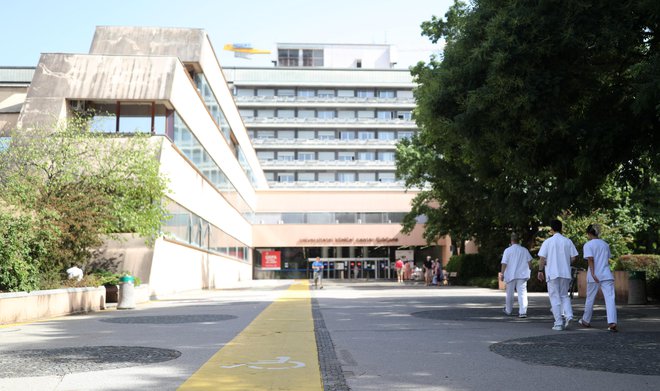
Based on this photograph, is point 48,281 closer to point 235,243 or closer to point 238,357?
point 238,357

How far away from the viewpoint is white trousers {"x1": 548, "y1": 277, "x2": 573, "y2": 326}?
11.4 m

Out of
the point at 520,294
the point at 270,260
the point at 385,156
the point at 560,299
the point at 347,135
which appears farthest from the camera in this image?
the point at 385,156

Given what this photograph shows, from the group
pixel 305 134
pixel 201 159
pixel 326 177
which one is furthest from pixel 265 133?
pixel 201 159

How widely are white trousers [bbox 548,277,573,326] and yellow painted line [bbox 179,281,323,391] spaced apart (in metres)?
3.91

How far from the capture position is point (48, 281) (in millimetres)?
16828

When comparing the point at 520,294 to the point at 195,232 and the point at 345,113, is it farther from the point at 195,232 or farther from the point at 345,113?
the point at 345,113

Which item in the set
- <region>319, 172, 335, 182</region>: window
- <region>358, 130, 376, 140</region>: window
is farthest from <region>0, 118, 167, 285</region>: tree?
<region>358, 130, 376, 140</region>: window

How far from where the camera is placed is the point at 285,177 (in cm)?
9044

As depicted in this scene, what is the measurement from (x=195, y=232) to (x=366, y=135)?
59133 mm

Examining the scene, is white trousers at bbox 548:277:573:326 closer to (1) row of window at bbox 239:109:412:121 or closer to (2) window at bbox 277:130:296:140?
(2) window at bbox 277:130:296:140

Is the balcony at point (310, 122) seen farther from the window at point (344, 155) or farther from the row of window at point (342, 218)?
the row of window at point (342, 218)

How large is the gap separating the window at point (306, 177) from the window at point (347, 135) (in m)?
6.13

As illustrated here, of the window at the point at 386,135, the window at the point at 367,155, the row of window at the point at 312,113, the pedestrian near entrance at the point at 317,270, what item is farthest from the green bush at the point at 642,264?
the row of window at the point at 312,113

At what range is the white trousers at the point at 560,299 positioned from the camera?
11.4 m
